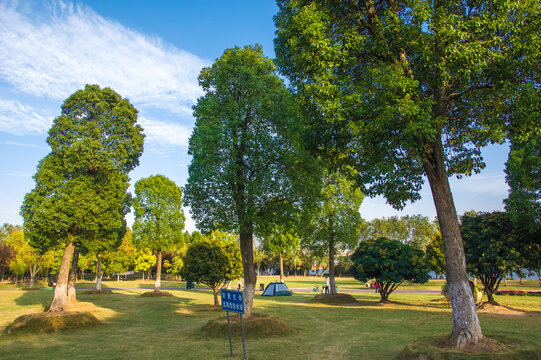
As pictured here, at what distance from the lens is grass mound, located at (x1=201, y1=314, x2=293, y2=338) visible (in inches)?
487

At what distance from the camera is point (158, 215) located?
1355 inches

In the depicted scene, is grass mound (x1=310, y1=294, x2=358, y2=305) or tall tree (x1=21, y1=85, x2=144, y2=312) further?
grass mound (x1=310, y1=294, x2=358, y2=305)

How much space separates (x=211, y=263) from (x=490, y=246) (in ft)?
56.1

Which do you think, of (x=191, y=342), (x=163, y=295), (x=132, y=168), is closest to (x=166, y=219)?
(x=163, y=295)

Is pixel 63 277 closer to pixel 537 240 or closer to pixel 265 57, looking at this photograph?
pixel 265 57

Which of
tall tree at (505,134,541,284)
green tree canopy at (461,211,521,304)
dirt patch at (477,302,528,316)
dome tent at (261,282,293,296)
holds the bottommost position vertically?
dome tent at (261,282,293,296)

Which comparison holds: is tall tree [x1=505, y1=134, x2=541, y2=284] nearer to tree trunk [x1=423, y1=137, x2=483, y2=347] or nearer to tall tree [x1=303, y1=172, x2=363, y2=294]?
tree trunk [x1=423, y1=137, x2=483, y2=347]

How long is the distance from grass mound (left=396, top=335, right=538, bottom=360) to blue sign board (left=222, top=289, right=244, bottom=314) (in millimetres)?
4185

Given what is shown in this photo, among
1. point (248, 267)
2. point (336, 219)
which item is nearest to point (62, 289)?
point (248, 267)

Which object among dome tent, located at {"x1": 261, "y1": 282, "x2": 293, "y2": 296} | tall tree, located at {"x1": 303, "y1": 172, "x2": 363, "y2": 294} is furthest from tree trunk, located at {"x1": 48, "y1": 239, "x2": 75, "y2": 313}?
dome tent, located at {"x1": 261, "y1": 282, "x2": 293, "y2": 296}

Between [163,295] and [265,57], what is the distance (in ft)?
82.4

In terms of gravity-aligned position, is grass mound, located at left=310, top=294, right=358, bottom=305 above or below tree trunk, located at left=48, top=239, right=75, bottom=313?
below

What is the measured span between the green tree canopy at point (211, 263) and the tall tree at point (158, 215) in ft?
39.2

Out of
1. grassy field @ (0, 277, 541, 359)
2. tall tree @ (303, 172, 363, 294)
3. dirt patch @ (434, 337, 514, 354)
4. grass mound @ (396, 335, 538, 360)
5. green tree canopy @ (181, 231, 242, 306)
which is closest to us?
grass mound @ (396, 335, 538, 360)
